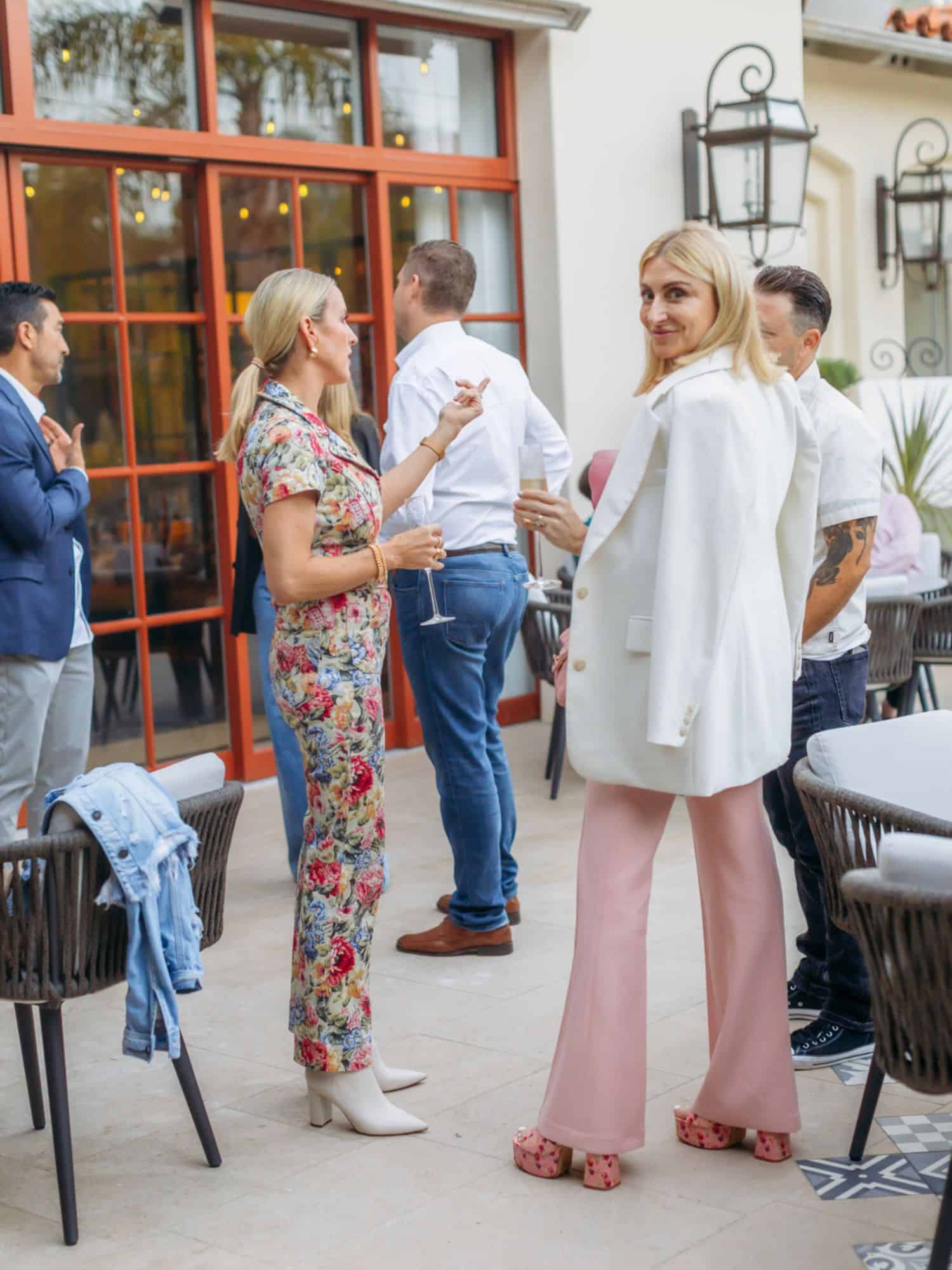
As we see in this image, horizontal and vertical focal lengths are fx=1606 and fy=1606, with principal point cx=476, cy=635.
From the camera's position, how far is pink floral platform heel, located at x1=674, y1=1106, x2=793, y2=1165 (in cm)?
296

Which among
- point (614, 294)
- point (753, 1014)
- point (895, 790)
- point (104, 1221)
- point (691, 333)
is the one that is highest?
point (614, 294)

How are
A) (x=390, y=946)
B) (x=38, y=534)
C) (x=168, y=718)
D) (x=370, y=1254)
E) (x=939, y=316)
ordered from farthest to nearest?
(x=939, y=316), (x=168, y=718), (x=390, y=946), (x=38, y=534), (x=370, y=1254)

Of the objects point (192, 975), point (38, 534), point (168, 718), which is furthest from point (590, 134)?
point (192, 975)

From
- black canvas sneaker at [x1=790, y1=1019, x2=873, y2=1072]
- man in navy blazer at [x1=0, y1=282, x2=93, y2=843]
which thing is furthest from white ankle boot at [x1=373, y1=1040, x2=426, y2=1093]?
man in navy blazer at [x1=0, y1=282, x2=93, y2=843]

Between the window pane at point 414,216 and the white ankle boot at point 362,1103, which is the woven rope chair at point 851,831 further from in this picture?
the window pane at point 414,216

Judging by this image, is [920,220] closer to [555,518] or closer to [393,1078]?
[555,518]

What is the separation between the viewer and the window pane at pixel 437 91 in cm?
680

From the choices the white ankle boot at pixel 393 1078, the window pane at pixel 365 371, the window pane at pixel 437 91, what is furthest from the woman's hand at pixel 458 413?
the window pane at pixel 437 91

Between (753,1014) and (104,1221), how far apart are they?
1.22 meters

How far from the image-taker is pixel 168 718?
6.19 m

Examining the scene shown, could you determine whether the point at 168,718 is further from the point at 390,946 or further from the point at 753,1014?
the point at 753,1014

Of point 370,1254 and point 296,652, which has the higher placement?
point 296,652

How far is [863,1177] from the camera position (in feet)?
9.44

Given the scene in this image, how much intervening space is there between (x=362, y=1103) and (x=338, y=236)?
4362mm
